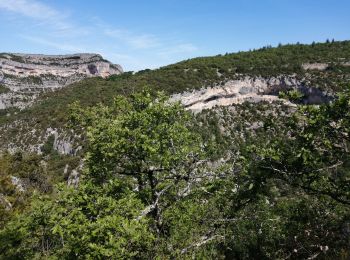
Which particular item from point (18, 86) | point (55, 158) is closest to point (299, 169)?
point (55, 158)

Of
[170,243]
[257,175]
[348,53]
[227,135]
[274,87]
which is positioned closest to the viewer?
[170,243]

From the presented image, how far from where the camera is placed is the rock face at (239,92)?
256 feet

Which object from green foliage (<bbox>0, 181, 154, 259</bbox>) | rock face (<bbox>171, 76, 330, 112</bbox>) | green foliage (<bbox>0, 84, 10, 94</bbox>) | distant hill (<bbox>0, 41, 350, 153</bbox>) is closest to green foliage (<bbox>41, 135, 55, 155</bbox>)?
distant hill (<bbox>0, 41, 350, 153</bbox>)

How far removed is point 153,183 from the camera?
12.1 metres

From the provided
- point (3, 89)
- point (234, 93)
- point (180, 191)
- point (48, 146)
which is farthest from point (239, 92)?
point (3, 89)

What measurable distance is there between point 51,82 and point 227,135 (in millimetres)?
154756

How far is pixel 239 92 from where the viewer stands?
81.8m

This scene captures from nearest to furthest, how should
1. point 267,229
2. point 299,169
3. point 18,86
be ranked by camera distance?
point 299,169 < point 267,229 < point 18,86

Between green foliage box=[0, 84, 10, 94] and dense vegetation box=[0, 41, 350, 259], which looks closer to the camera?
dense vegetation box=[0, 41, 350, 259]

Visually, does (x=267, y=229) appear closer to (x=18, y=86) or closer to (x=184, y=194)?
(x=184, y=194)

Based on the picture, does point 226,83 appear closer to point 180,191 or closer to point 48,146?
point 48,146

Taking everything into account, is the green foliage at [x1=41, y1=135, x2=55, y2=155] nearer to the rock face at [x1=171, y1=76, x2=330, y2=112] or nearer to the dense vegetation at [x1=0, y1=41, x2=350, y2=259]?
the rock face at [x1=171, y1=76, x2=330, y2=112]

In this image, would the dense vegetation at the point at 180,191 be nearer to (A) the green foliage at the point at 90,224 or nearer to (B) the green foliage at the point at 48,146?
(A) the green foliage at the point at 90,224

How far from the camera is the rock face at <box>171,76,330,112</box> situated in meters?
78.1
